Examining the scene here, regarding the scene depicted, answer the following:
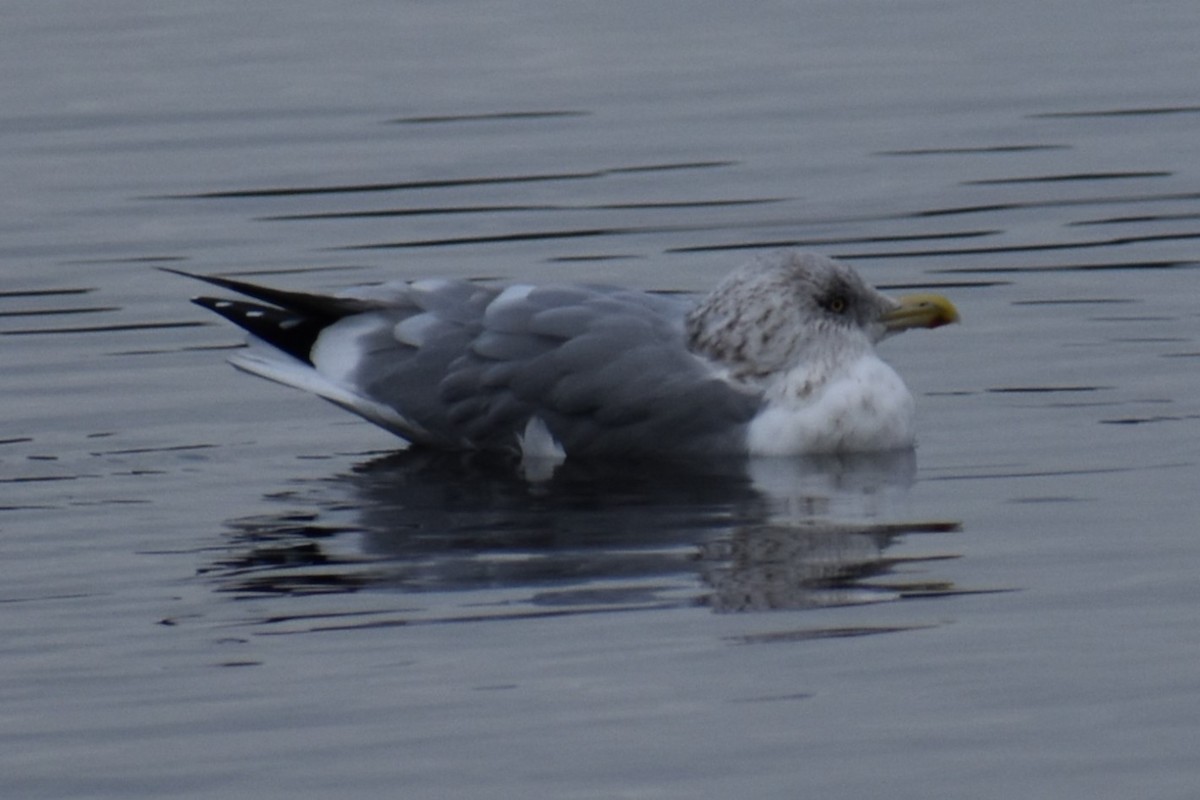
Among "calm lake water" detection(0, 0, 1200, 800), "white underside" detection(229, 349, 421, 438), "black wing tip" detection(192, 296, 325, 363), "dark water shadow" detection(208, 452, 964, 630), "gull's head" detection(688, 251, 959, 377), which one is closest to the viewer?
"calm lake water" detection(0, 0, 1200, 800)

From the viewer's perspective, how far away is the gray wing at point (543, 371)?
422 inches

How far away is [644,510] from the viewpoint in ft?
32.9

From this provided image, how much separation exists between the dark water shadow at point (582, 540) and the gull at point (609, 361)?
11 centimetres

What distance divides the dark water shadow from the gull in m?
0.11

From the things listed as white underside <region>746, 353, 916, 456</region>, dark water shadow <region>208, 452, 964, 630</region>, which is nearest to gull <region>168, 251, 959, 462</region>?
white underside <region>746, 353, 916, 456</region>

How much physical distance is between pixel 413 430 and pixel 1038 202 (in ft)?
14.7

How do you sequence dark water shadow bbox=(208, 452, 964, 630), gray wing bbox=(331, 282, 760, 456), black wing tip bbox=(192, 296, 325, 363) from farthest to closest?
black wing tip bbox=(192, 296, 325, 363)
gray wing bbox=(331, 282, 760, 456)
dark water shadow bbox=(208, 452, 964, 630)

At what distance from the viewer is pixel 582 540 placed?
955 cm

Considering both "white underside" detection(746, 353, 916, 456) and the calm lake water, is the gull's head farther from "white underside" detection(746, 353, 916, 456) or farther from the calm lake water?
the calm lake water

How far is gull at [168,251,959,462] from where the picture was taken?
1074 cm

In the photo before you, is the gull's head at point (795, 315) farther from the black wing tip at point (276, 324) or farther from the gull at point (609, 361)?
the black wing tip at point (276, 324)

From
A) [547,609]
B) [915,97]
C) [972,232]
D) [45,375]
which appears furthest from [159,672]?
[915,97]

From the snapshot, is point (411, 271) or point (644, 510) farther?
point (411, 271)

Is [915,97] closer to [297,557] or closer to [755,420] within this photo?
[755,420]
